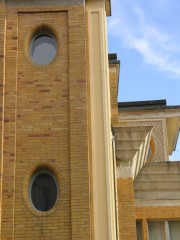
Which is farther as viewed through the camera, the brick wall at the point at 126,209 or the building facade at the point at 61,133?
the brick wall at the point at 126,209

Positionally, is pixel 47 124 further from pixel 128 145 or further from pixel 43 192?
pixel 128 145

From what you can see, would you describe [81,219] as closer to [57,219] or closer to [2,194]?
[57,219]

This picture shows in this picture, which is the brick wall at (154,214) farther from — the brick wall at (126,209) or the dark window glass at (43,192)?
the dark window glass at (43,192)

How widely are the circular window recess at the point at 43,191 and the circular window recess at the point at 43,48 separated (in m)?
2.83

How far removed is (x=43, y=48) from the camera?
13.4 m

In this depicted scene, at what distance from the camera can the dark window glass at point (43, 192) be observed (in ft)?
39.1

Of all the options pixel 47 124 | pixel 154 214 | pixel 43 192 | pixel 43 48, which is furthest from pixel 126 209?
pixel 43 48

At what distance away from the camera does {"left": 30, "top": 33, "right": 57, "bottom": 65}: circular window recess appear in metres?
13.2

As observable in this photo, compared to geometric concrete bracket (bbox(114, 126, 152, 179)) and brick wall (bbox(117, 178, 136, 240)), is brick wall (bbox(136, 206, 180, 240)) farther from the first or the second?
geometric concrete bracket (bbox(114, 126, 152, 179))

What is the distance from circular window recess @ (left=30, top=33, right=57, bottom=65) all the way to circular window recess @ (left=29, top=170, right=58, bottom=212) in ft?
9.29

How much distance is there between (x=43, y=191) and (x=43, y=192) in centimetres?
2

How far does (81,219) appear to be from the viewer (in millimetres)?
11609

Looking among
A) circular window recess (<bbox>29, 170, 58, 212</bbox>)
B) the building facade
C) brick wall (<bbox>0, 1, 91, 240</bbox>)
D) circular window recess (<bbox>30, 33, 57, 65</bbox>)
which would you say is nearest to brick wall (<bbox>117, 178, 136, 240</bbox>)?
the building facade

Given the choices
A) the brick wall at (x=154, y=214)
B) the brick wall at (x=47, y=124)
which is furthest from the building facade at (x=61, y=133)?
the brick wall at (x=154, y=214)
